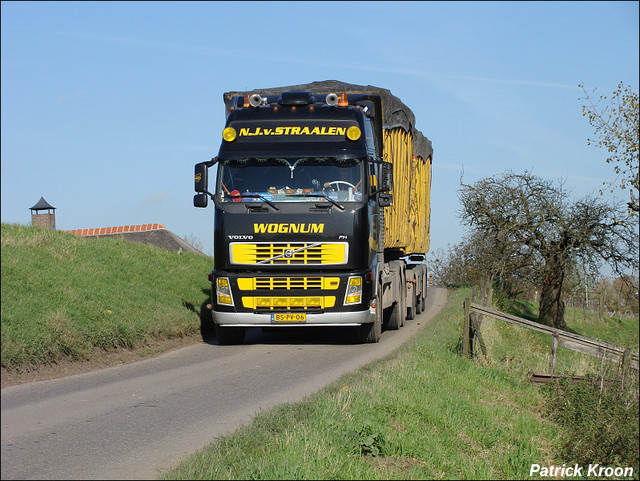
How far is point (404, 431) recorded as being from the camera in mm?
6840

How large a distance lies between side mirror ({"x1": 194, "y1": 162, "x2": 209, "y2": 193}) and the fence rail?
4.97m

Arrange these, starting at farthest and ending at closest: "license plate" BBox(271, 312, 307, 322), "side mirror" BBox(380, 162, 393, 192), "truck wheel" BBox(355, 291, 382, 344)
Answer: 1. "truck wheel" BBox(355, 291, 382, 344)
2. "side mirror" BBox(380, 162, 393, 192)
3. "license plate" BBox(271, 312, 307, 322)

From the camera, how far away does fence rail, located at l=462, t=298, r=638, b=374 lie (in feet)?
30.1

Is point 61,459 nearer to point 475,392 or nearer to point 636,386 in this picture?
point 475,392

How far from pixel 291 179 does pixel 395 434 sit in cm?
688

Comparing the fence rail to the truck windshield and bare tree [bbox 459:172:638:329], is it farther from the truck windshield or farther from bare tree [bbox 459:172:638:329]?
bare tree [bbox 459:172:638:329]

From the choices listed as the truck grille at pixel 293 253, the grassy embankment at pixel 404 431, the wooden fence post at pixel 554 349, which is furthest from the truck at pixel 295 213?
the wooden fence post at pixel 554 349

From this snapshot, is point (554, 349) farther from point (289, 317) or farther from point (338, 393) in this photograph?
point (289, 317)

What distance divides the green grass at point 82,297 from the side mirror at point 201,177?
229cm

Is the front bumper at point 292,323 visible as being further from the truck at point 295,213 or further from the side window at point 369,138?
the side window at point 369,138

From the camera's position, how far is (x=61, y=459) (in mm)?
5422

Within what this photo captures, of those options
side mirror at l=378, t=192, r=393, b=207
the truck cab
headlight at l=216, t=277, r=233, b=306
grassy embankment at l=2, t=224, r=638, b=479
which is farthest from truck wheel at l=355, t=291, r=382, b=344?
headlight at l=216, t=277, r=233, b=306

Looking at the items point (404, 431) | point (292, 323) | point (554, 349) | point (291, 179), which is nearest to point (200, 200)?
point (291, 179)

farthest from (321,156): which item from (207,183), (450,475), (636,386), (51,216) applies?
(51,216)
